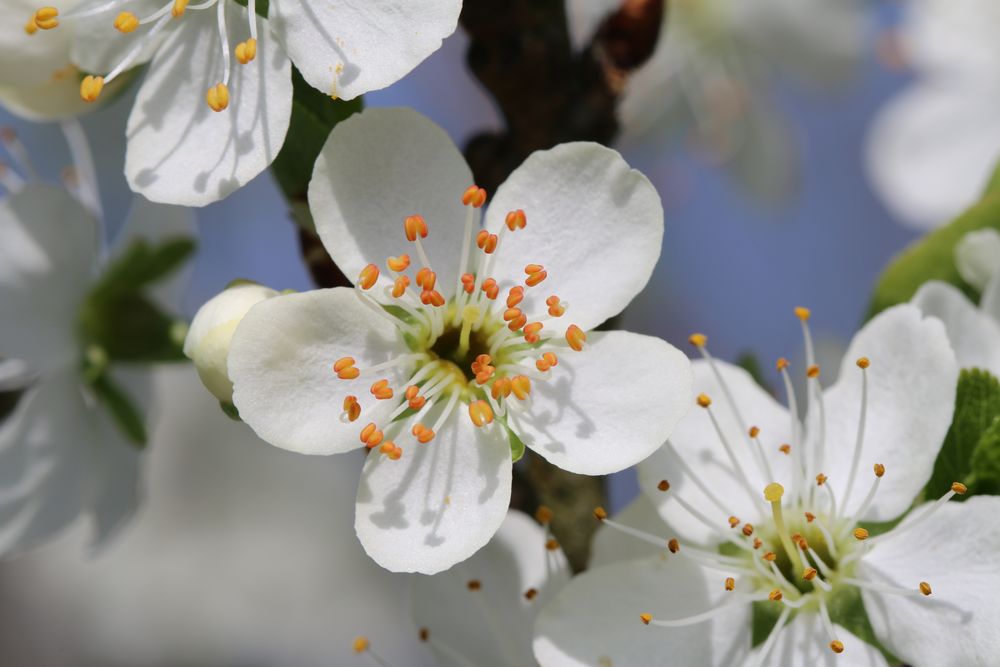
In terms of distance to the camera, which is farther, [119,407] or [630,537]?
[119,407]

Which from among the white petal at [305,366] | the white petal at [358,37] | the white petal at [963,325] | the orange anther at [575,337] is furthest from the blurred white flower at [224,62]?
the white petal at [963,325]

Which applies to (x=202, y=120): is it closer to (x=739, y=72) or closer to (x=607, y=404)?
(x=607, y=404)

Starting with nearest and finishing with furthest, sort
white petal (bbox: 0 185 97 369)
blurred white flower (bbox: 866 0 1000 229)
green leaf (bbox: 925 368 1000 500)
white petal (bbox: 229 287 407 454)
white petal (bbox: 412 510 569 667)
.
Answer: white petal (bbox: 229 287 407 454), green leaf (bbox: 925 368 1000 500), white petal (bbox: 412 510 569 667), white petal (bbox: 0 185 97 369), blurred white flower (bbox: 866 0 1000 229)

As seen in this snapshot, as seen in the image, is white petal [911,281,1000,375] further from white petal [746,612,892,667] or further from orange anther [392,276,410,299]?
orange anther [392,276,410,299]

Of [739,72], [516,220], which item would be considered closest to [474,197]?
[516,220]

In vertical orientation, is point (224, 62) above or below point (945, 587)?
above

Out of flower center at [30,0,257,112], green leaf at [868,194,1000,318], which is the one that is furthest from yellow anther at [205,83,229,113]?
green leaf at [868,194,1000,318]

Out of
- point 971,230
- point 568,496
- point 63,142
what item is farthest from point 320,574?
point 971,230
